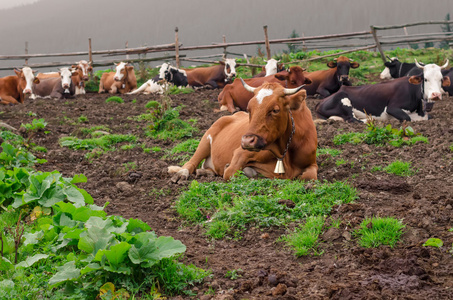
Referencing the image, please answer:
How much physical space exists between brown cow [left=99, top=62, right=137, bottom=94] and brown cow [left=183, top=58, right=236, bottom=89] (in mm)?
2442

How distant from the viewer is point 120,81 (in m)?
21.0

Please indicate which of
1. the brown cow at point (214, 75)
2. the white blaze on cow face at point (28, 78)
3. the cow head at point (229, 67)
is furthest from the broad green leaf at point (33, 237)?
the white blaze on cow face at point (28, 78)

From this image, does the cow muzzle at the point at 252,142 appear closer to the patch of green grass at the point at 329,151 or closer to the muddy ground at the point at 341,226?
the muddy ground at the point at 341,226

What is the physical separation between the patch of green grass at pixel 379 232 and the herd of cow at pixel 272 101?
1.88 m

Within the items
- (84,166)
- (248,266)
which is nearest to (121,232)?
(248,266)

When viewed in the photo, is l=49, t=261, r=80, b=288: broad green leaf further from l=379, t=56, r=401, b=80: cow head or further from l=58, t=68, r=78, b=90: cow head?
l=58, t=68, r=78, b=90: cow head

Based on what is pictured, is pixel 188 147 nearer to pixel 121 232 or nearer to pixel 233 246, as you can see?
pixel 233 246

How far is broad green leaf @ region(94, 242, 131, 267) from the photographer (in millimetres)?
3391

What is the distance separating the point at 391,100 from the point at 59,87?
1362cm

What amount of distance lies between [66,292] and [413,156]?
564 cm

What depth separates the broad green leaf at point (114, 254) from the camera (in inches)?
133

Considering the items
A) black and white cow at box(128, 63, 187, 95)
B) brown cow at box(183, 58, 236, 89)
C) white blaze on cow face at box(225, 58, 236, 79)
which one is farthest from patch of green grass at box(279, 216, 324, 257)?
black and white cow at box(128, 63, 187, 95)

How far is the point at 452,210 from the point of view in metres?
4.71

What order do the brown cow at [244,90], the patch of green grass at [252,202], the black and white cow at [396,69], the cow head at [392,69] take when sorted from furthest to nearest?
the cow head at [392,69] < the black and white cow at [396,69] < the brown cow at [244,90] < the patch of green grass at [252,202]
